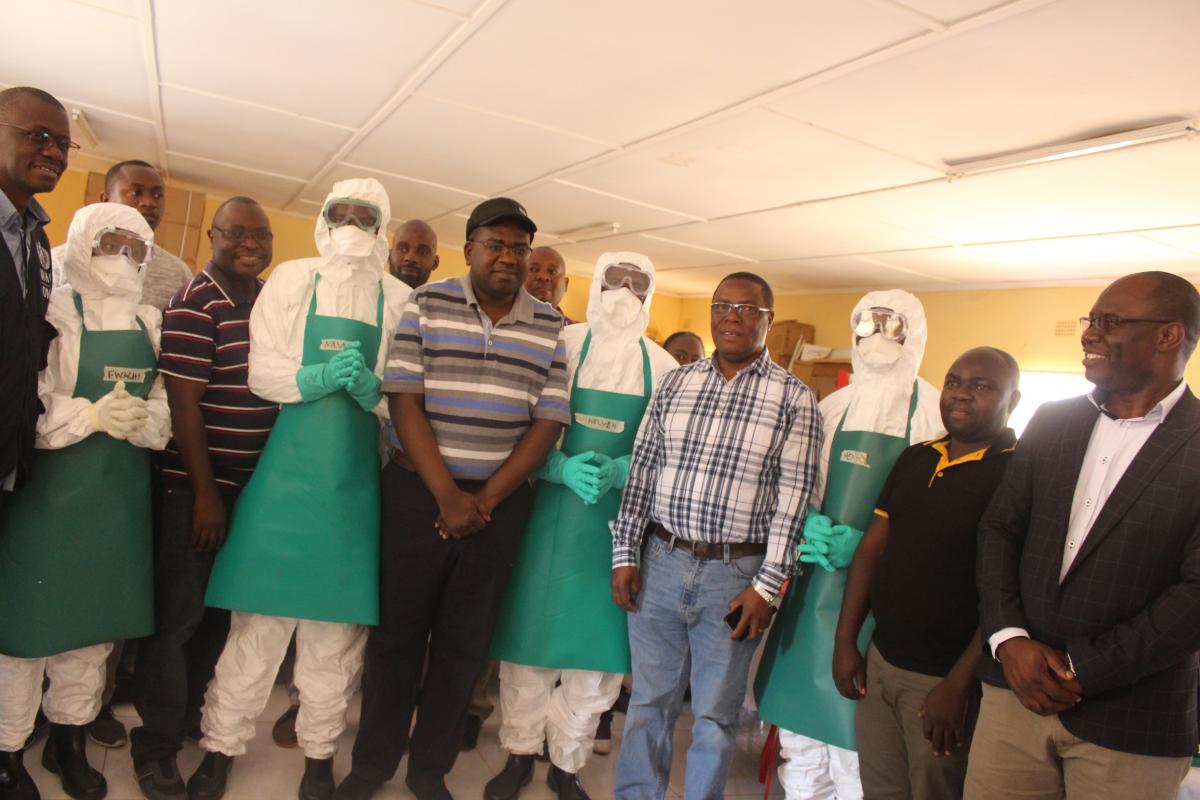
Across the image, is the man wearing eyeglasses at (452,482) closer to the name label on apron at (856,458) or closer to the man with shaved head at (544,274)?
the name label on apron at (856,458)

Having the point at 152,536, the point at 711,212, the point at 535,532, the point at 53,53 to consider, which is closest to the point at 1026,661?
the point at 535,532

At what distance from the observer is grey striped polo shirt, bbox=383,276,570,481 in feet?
7.31

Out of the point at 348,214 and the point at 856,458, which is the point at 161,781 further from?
the point at 856,458

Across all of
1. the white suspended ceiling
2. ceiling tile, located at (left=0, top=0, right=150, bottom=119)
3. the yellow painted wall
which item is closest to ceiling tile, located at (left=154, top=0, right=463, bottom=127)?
the white suspended ceiling

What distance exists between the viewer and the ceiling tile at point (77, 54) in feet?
11.1

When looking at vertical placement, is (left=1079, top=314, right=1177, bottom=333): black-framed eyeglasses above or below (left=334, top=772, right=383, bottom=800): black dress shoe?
above

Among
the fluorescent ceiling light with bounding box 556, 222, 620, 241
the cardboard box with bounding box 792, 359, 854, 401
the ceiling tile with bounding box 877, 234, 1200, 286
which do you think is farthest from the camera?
the cardboard box with bounding box 792, 359, 854, 401

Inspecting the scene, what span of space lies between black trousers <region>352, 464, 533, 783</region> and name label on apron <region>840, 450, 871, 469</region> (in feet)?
3.42

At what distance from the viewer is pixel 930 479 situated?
210 centimetres

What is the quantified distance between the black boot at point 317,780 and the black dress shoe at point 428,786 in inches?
10.2

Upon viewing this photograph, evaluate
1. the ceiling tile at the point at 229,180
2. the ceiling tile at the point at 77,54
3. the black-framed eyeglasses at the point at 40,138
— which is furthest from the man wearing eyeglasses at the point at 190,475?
the ceiling tile at the point at 229,180

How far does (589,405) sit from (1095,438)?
57.4 inches

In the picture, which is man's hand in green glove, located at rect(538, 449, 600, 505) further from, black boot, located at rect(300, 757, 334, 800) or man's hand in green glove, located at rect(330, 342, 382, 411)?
black boot, located at rect(300, 757, 334, 800)

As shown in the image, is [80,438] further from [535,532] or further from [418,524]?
[535,532]
